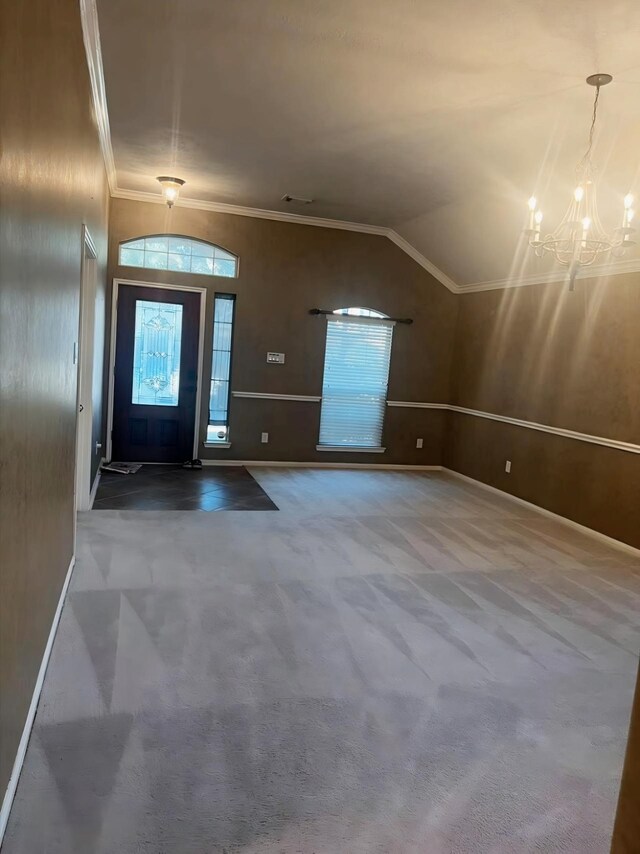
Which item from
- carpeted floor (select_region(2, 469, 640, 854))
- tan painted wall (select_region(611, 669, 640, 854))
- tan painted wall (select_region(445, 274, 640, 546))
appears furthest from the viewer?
tan painted wall (select_region(445, 274, 640, 546))

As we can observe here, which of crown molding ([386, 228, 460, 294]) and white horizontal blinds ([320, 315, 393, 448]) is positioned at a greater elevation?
crown molding ([386, 228, 460, 294])

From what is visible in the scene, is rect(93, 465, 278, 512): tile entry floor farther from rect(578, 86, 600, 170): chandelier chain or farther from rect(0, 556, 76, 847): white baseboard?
rect(578, 86, 600, 170): chandelier chain

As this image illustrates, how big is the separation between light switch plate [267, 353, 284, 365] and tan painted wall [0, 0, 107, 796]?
3.82 metres

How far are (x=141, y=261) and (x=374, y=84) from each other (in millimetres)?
3617

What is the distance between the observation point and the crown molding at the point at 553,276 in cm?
470

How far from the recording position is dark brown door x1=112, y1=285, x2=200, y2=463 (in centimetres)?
620

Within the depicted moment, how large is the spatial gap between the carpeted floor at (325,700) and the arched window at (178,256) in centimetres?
312

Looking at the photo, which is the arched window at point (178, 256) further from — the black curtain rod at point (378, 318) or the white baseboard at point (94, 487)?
the white baseboard at point (94, 487)

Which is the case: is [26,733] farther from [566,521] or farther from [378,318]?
[378,318]

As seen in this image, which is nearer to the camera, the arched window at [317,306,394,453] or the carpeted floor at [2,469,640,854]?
the carpeted floor at [2,469,640,854]

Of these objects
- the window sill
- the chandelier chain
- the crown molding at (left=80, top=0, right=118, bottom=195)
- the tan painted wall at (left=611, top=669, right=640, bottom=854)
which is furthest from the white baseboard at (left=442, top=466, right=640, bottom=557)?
the crown molding at (left=80, top=0, right=118, bottom=195)

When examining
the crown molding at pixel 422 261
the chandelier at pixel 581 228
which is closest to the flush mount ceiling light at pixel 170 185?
the crown molding at pixel 422 261

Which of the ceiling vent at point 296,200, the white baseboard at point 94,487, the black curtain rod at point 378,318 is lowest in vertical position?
the white baseboard at point 94,487

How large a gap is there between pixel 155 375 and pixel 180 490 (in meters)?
1.60
